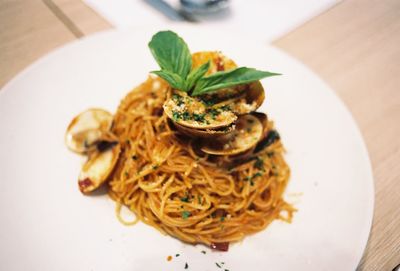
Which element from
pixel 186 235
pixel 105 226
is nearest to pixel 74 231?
pixel 105 226

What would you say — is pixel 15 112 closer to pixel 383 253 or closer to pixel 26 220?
pixel 26 220

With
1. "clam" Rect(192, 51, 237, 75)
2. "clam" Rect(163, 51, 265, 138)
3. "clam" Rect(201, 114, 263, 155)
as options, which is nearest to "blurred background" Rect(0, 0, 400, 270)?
"clam" Rect(192, 51, 237, 75)

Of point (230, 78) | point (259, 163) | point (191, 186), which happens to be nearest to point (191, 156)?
point (191, 186)

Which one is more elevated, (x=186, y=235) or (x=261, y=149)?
(x=261, y=149)

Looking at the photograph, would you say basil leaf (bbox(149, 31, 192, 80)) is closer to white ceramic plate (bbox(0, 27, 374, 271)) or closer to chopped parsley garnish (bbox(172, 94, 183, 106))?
chopped parsley garnish (bbox(172, 94, 183, 106))

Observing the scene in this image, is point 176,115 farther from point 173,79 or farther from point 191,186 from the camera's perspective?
point 191,186

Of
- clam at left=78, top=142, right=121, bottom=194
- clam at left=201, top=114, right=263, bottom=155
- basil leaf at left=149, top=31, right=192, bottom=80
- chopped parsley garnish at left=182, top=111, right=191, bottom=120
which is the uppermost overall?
basil leaf at left=149, top=31, right=192, bottom=80
